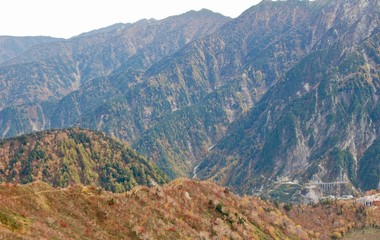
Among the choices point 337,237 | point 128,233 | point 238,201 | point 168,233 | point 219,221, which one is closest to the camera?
point 128,233

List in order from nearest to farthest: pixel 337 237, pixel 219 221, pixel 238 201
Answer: pixel 219 221, pixel 238 201, pixel 337 237

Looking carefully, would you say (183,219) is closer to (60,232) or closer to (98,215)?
(98,215)

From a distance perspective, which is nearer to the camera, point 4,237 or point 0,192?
point 4,237

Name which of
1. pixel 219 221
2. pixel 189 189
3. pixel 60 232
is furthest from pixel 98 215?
pixel 189 189

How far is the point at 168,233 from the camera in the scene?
283 ft

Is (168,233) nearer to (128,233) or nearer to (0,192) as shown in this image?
(128,233)

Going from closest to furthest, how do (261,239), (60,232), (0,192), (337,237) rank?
1. (60,232)
2. (0,192)
3. (261,239)
4. (337,237)

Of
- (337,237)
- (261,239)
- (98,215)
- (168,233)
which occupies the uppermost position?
(98,215)

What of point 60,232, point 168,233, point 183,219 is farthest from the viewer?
point 183,219

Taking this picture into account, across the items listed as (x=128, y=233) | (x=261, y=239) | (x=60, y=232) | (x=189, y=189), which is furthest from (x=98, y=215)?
(x=261, y=239)

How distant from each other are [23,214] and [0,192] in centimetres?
660

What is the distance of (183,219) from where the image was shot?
10069cm

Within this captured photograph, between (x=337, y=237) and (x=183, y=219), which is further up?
(x=183, y=219)

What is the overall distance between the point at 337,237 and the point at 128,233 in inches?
5417
